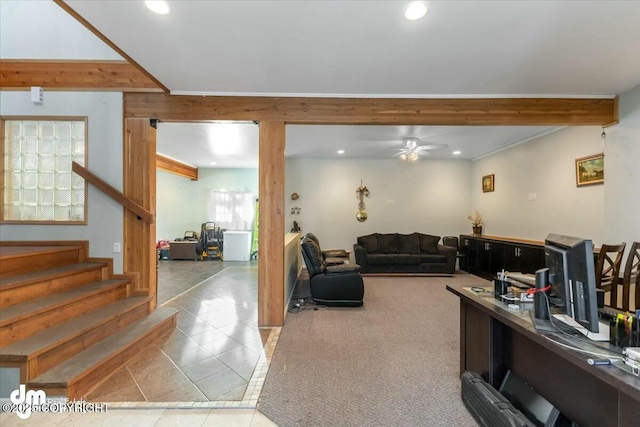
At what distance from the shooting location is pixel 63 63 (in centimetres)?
297

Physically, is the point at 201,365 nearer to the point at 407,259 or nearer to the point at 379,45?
the point at 379,45

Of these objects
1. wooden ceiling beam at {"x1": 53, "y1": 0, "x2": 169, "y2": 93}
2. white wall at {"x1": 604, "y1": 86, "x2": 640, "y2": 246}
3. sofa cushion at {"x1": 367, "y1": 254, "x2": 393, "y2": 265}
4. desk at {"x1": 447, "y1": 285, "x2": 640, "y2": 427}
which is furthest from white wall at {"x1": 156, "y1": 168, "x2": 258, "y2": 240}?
white wall at {"x1": 604, "y1": 86, "x2": 640, "y2": 246}

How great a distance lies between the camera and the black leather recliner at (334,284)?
3857 mm

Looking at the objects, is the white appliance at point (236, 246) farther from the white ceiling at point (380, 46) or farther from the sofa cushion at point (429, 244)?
the white ceiling at point (380, 46)

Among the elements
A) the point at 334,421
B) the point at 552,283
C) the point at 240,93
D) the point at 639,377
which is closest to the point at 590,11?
the point at 552,283

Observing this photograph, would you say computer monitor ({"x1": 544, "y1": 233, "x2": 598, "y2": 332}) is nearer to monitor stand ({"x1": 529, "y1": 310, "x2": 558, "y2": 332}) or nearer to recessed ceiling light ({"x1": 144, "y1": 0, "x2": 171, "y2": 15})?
monitor stand ({"x1": 529, "y1": 310, "x2": 558, "y2": 332})

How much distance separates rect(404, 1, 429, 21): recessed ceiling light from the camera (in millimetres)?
1750

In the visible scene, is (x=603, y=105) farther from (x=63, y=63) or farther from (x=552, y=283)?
(x=63, y=63)

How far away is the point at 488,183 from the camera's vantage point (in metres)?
6.10

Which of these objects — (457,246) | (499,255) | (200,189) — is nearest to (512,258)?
(499,255)

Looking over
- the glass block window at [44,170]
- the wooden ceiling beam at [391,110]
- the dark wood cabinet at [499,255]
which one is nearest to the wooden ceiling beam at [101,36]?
the wooden ceiling beam at [391,110]

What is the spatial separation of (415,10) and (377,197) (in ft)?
16.7

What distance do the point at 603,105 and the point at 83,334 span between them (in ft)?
19.5

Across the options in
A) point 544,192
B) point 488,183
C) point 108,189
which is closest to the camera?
point 108,189
